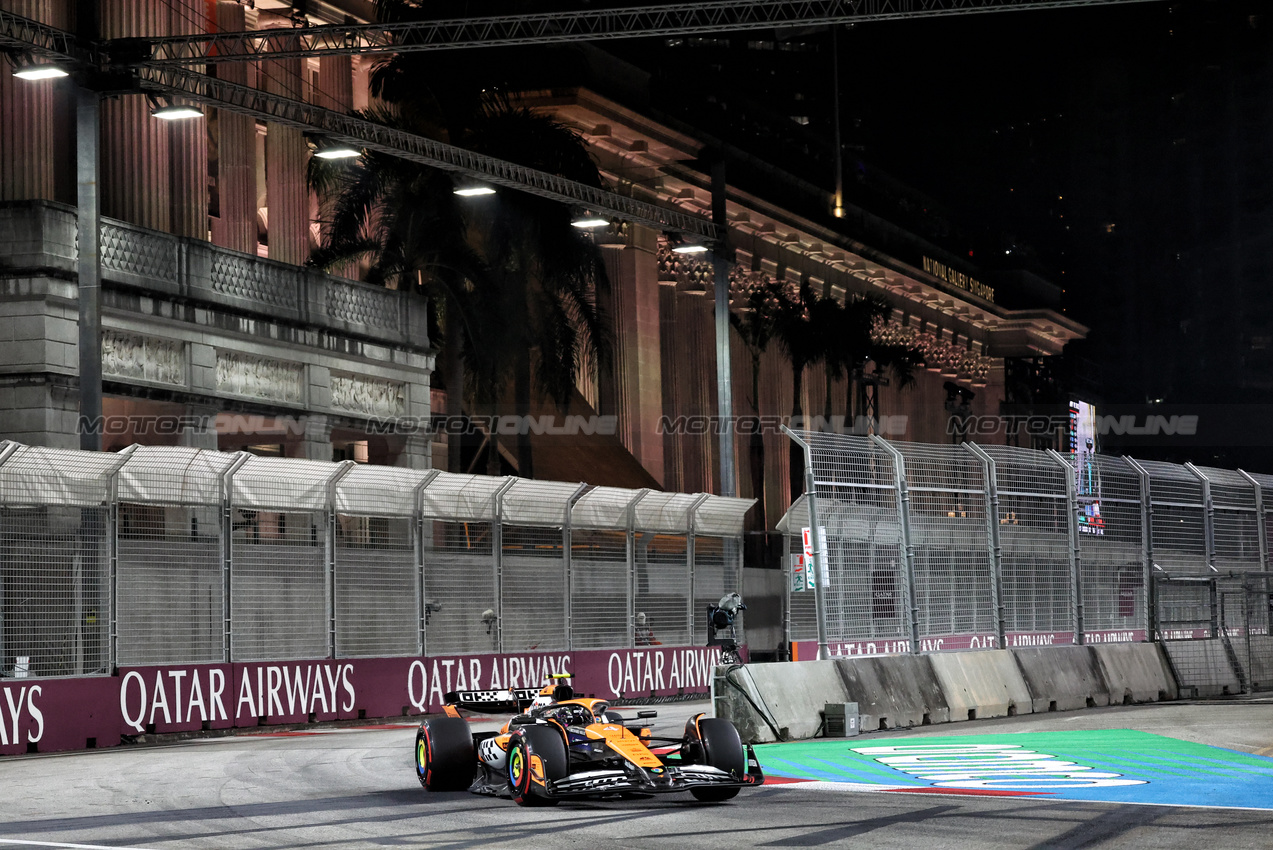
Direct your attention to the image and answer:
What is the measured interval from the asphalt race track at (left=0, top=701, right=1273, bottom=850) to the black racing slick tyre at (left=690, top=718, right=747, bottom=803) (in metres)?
0.19

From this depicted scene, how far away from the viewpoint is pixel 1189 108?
122 m

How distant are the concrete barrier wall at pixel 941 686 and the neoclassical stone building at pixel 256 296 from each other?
15.8 metres

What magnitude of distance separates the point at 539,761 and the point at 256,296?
2332cm

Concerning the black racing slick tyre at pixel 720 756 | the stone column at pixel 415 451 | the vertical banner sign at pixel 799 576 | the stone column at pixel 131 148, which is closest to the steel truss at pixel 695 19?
the vertical banner sign at pixel 799 576

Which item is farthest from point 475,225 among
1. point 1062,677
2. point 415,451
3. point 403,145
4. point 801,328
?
point 801,328

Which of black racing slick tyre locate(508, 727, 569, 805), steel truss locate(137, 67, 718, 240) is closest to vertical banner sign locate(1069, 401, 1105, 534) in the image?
black racing slick tyre locate(508, 727, 569, 805)

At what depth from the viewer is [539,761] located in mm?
11203

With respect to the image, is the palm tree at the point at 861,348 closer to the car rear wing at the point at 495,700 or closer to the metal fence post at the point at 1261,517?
the metal fence post at the point at 1261,517

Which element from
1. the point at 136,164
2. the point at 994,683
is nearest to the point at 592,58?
the point at 136,164

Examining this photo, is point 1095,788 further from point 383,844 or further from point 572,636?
point 572,636

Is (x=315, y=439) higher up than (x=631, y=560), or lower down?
higher up

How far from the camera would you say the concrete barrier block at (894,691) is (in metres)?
16.9

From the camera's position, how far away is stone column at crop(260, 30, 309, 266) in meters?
40.9

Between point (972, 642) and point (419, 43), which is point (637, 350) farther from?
point (972, 642)
